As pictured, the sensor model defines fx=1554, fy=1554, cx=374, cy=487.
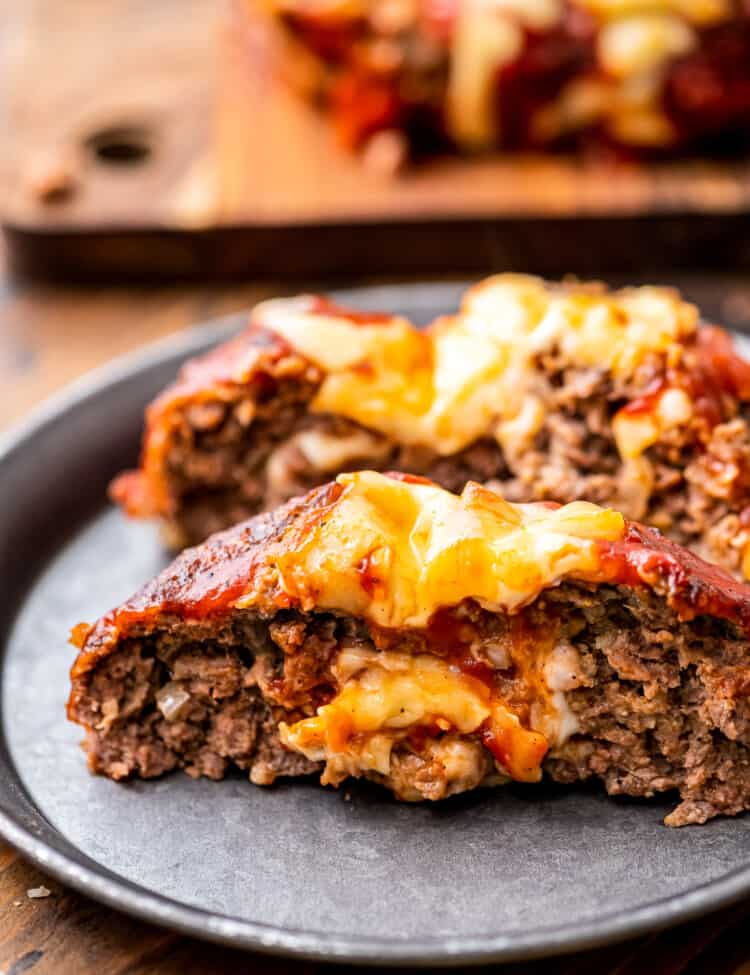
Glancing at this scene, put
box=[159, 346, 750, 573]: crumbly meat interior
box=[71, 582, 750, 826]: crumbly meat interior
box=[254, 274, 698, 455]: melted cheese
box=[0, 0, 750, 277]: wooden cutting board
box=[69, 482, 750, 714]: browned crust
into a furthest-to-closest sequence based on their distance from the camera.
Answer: box=[0, 0, 750, 277]: wooden cutting board
box=[254, 274, 698, 455]: melted cheese
box=[159, 346, 750, 573]: crumbly meat interior
box=[71, 582, 750, 826]: crumbly meat interior
box=[69, 482, 750, 714]: browned crust

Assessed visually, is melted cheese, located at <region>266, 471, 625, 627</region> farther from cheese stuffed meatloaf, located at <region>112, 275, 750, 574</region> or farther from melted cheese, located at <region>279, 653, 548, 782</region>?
cheese stuffed meatloaf, located at <region>112, 275, 750, 574</region>

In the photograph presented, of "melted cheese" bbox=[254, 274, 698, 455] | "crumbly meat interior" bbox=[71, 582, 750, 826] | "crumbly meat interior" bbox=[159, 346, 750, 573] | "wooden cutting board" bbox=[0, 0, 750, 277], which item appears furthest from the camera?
"wooden cutting board" bbox=[0, 0, 750, 277]

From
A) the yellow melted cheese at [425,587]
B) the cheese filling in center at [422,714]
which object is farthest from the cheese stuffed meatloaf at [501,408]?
the cheese filling in center at [422,714]

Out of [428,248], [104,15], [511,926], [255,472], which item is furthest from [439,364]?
[104,15]

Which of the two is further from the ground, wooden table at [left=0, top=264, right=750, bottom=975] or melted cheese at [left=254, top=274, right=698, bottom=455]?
melted cheese at [left=254, top=274, right=698, bottom=455]

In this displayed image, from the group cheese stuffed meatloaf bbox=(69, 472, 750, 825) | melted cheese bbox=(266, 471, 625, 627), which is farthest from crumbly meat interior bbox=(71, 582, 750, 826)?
melted cheese bbox=(266, 471, 625, 627)

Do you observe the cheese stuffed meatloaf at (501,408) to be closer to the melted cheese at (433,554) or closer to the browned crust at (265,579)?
the browned crust at (265,579)

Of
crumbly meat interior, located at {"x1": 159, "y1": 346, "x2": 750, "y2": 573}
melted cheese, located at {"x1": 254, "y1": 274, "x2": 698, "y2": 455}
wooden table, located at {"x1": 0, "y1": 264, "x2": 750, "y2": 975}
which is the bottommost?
wooden table, located at {"x1": 0, "y1": 264, "x2": 750, "y2": 975}
